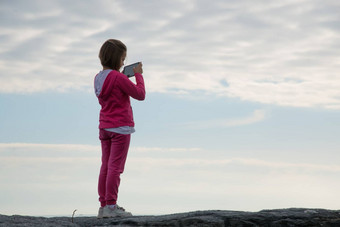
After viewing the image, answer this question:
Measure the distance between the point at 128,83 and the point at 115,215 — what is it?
183cm

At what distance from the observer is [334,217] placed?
688 cm

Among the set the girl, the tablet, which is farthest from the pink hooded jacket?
the tablet

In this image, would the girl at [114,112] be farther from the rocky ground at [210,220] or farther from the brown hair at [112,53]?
the rocky ground at [210,220]

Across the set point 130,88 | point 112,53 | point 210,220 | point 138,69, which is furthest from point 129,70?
point 210,220

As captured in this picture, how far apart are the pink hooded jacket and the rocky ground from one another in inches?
52.2

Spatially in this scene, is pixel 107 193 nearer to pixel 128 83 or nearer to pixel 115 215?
pixel 115 215

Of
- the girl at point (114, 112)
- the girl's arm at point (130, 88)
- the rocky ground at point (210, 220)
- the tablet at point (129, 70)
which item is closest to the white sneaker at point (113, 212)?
the girl at point (114, 112)

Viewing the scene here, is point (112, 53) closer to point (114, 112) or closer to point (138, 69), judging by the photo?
point (138, 69)

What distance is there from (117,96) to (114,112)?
227 millimetres

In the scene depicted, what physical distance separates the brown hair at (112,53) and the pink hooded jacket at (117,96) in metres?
0.15

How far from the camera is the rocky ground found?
611 cm

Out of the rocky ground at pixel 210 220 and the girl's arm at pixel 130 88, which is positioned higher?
the girl's arm at pixel 130 88

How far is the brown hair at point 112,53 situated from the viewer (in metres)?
6.86

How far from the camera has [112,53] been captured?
688 cm
